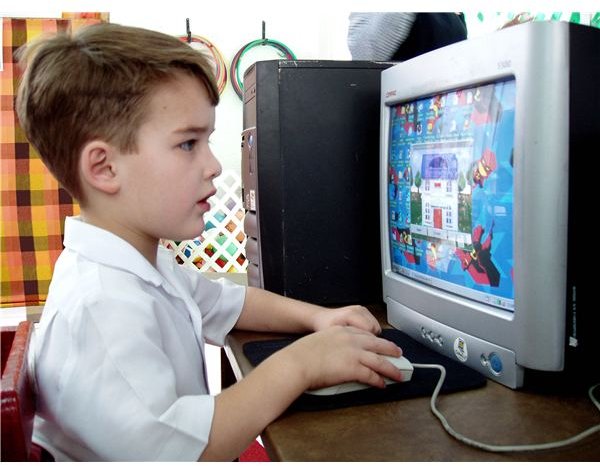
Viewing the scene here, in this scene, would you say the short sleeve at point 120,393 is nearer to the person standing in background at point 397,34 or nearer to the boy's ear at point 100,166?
the boy's ear at point 100,166

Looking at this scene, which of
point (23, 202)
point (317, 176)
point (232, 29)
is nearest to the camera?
point (317, 176)

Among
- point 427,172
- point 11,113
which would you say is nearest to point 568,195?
point 427,172

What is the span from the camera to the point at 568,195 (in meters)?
0.60

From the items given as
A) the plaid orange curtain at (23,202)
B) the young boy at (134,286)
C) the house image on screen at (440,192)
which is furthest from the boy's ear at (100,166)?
the plaid orange curtain at (23,202)

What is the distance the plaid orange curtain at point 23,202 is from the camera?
2594 mm

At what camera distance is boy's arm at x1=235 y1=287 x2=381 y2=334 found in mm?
834

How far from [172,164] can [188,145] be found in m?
0.03

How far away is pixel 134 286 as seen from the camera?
66cm

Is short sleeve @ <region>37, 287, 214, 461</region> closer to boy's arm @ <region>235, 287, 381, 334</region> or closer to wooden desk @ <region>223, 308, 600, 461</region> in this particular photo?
wooden desk @ <region>223, 308, 600, 461</region>

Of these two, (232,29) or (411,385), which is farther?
(232,29)

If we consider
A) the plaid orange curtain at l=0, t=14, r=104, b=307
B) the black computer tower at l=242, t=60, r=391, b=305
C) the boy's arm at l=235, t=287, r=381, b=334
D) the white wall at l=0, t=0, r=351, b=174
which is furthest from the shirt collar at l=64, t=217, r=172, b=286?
the white wall at l=0, t=0, r=351, b=174

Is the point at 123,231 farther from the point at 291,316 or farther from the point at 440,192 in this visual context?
the point at 440,192

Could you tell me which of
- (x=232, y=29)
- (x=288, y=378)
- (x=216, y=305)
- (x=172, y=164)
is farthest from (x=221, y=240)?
(x=288, y=378)

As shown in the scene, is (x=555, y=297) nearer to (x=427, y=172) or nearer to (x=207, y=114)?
(x=427, y=172)
